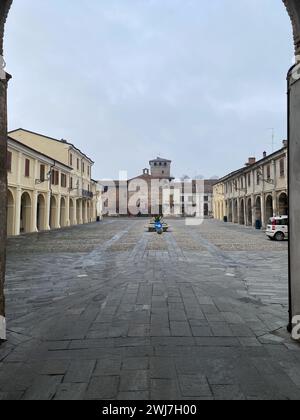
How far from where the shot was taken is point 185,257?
34.8 ft

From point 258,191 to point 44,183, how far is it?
1989 centimetres

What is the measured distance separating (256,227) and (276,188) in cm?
459

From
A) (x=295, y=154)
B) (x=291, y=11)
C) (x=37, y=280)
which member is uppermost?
(x=291, y=11)

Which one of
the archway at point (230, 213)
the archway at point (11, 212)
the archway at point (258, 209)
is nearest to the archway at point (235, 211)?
the archway at point (230, 213)

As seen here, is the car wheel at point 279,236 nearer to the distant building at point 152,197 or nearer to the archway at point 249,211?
the archway at point 249,211

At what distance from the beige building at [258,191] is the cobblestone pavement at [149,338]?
12300 millimetres

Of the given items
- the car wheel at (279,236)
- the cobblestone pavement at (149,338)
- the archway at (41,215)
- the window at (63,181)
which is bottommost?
the cobblestone pavement at (149,338)

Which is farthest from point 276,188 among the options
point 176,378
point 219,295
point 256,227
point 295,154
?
point 176,378

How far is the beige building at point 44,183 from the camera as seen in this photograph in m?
19.9

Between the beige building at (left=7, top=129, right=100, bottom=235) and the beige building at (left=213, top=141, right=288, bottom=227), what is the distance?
691 inches

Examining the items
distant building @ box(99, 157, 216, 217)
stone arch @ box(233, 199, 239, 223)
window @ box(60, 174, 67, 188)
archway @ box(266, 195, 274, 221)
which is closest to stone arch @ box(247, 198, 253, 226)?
archway @ box(266, 195, 274, 221)

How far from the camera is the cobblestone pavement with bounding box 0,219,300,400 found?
268cm

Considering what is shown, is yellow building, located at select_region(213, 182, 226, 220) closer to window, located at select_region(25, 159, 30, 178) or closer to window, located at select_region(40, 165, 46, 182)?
window, located at select_region(40, 165, 46, 182)
